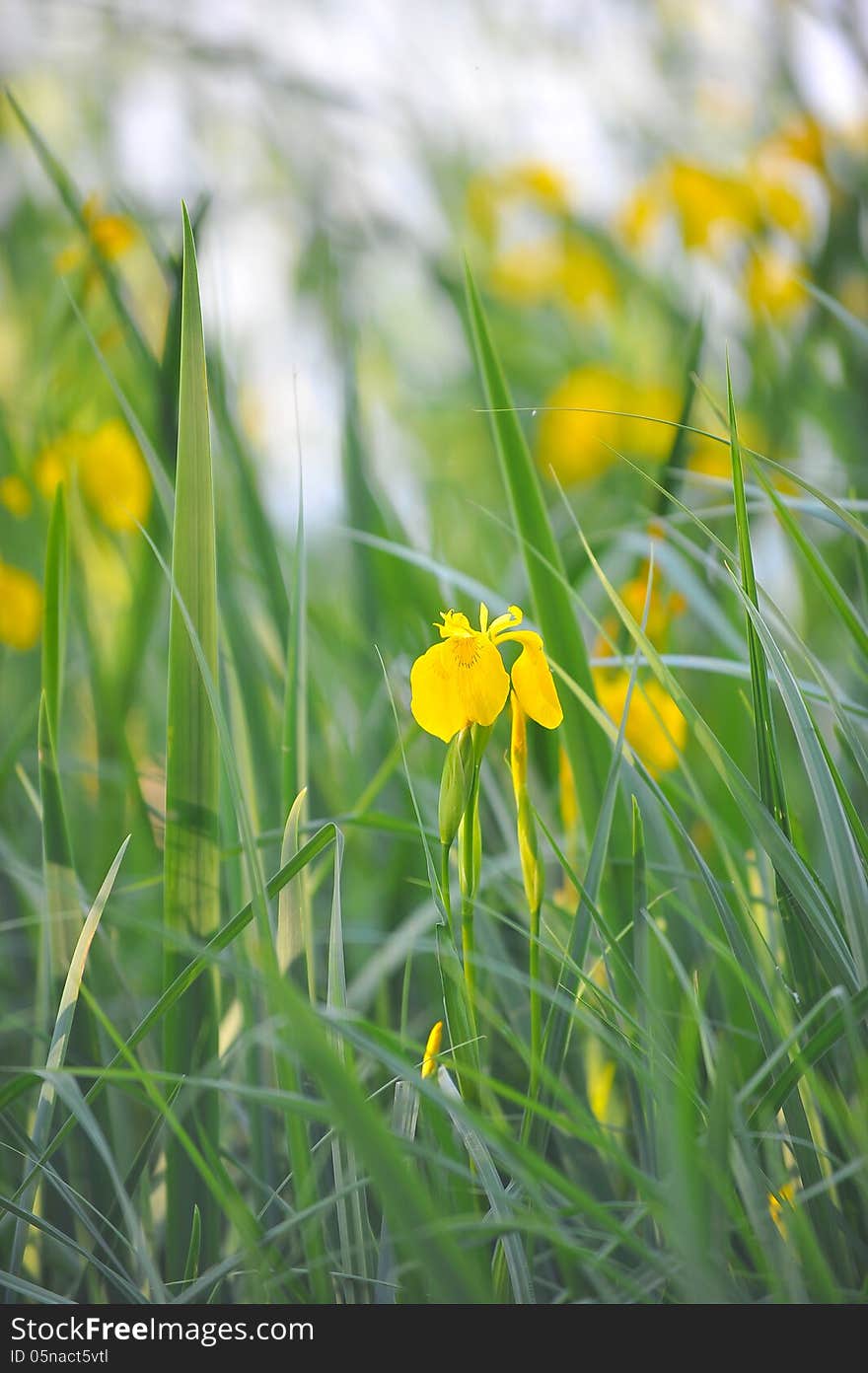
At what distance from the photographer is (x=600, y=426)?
123 cm

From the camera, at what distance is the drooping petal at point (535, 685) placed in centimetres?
30

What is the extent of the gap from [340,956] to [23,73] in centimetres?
192

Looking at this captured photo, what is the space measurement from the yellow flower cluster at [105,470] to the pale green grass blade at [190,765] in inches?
15.8

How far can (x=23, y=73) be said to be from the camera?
1.62m

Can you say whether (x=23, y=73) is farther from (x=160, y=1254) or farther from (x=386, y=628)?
(x=160, y=1254)

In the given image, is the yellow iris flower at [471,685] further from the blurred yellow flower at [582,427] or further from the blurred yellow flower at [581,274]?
the blurred yellow flower at [581,274]

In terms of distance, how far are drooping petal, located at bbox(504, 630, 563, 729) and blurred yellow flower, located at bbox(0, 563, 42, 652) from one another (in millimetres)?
546

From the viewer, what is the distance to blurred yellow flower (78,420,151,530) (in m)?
0.74

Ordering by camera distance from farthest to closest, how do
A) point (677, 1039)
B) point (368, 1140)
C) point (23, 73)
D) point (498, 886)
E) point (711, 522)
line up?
point (23, 73), point (711, 522), point (498, 886), point (677, 1039), point (368, 1140)

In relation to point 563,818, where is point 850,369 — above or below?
above

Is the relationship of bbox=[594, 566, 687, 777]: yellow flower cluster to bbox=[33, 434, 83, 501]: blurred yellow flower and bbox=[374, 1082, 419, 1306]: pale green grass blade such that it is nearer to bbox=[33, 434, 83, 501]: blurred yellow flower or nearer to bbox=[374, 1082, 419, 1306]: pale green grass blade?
bbox=[374, 1082, 419, 1306]: pale green grass blade

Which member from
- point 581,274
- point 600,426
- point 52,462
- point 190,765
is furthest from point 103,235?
point 581,274

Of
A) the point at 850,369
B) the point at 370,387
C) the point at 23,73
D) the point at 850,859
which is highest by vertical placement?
the point at 23,73

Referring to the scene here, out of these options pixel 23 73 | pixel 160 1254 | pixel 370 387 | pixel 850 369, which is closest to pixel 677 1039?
pixel 160 1254
